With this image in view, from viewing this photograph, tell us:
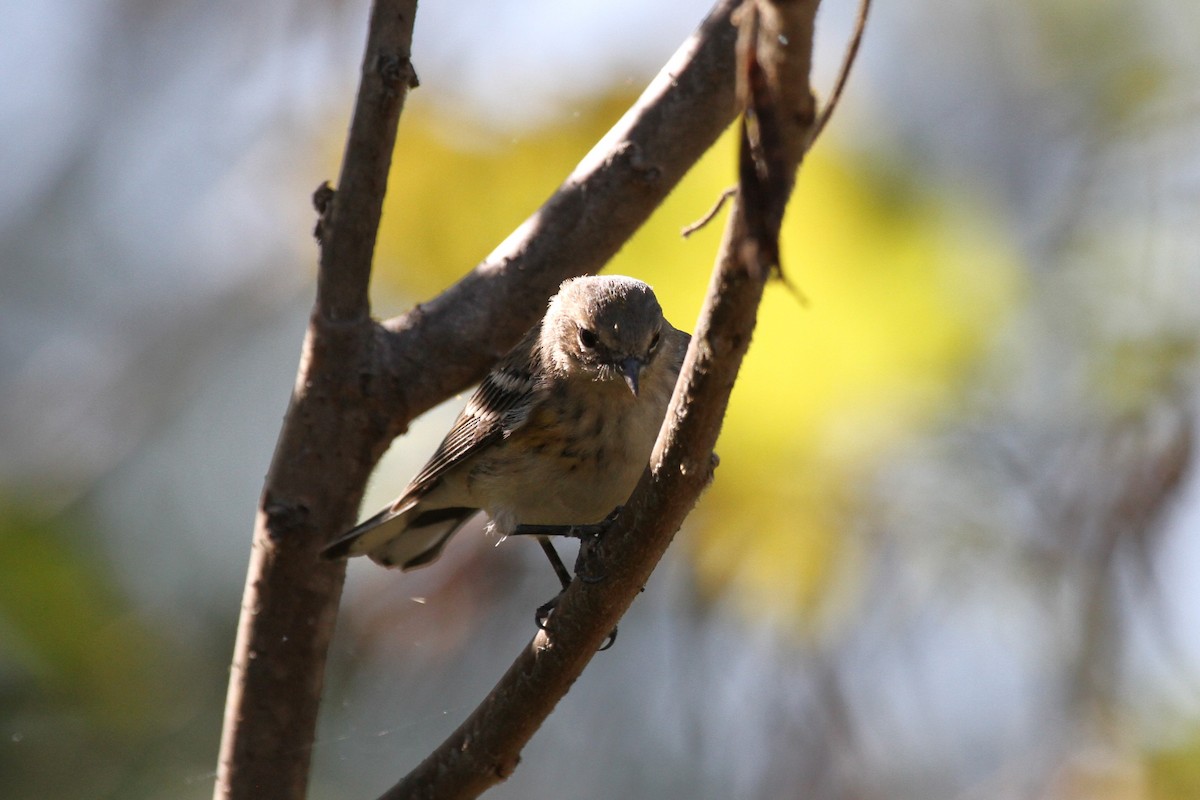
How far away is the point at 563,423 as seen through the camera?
3424mm

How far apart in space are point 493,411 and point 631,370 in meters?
0.54

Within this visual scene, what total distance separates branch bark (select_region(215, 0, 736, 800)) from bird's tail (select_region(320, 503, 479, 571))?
276mm

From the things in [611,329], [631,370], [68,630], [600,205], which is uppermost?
[68,630]

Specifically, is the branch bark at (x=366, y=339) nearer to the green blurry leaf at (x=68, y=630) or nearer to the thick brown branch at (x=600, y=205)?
the thick brown branch at (x=600, y=205)

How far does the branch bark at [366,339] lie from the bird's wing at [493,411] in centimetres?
21

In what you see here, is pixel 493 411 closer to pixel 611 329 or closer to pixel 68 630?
pixel 611 329

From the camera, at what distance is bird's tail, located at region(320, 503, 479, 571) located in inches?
138

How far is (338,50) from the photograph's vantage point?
4.46 metres

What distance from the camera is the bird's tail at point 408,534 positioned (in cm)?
351

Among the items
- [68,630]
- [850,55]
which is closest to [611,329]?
[850,55]

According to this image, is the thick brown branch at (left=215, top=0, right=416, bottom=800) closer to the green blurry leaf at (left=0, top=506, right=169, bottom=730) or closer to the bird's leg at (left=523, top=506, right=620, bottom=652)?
the bird's leg at (left=523, top=506, right=620, bottom=652)

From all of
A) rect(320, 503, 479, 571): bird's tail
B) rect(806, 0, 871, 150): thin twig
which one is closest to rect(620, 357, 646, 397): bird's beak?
rect(320, 503, 479, 571): bird's tail

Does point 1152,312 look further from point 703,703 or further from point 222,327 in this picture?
point 222,327

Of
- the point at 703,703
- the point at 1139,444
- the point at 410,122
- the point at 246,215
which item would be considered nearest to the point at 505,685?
the point at 703,703
